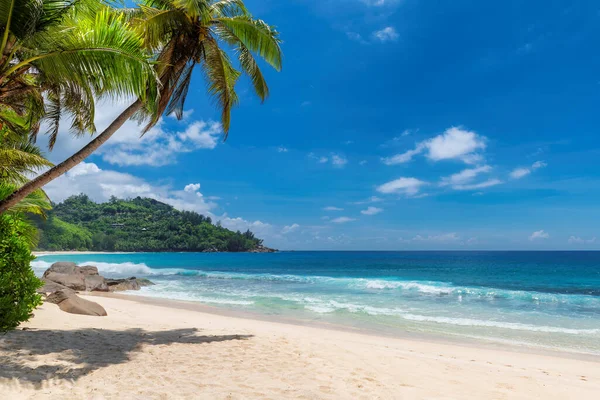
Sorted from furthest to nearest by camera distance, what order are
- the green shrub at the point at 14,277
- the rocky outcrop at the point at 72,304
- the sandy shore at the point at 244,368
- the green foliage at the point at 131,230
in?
the green foliage at the point at 131,230
the rocky outcrop at the point at 72,304
the green shrub at the point at 14,277
the sandy shore at the point at 244,368

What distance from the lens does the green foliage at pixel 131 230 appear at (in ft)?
→ 361

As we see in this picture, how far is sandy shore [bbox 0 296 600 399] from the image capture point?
4.65 m

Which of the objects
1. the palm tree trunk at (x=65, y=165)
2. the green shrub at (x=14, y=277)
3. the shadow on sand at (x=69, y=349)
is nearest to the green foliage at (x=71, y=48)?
the palm tree trunk at (x=65, y=165)

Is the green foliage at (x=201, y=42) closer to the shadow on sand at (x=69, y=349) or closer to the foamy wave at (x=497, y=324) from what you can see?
the shadow on sand at (x=69, y=349)

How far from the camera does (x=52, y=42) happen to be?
5020 millimetres

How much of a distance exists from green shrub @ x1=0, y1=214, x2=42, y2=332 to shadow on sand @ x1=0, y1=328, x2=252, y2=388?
Result: 1.10 feet

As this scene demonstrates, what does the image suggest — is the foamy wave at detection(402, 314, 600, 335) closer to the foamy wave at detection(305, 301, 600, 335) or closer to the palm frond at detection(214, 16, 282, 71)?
the foamy wave at detection(305, 301, 600, 335)

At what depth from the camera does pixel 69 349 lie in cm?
604

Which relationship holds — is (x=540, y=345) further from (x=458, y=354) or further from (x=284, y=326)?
(x=284, y=326)

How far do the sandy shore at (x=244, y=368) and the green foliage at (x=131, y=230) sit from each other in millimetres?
114586

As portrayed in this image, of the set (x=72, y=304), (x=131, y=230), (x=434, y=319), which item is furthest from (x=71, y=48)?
(x=131, y=230)

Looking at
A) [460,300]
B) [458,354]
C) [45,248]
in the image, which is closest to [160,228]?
[45,248]

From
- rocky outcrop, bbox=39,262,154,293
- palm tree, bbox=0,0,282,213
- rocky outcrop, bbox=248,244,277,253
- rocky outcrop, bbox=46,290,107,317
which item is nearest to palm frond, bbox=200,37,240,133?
palm tree, bbox=0,0,282,213

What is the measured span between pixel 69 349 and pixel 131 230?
134 metres
